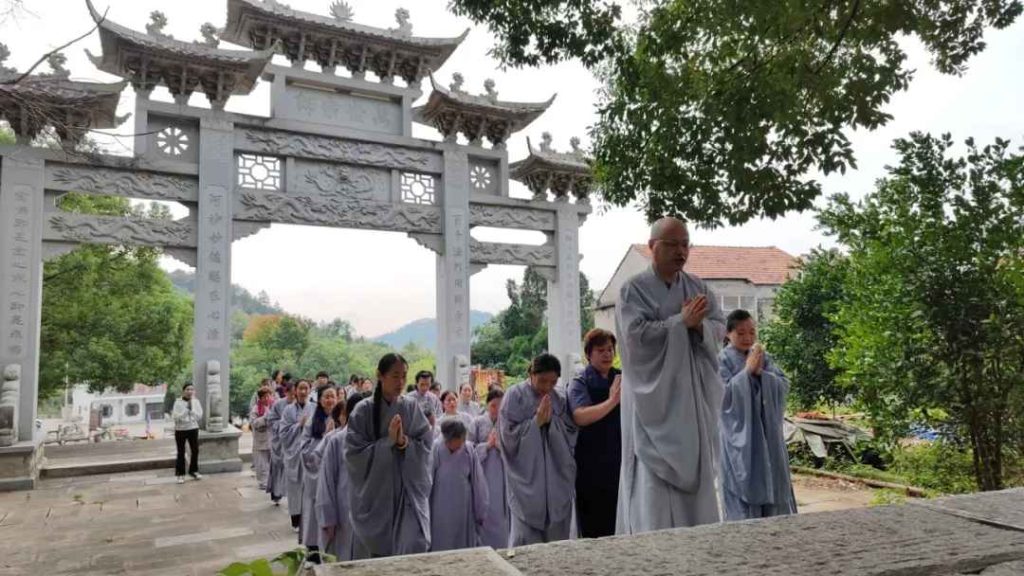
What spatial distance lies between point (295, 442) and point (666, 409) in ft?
16.1

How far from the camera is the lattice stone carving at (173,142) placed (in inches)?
432

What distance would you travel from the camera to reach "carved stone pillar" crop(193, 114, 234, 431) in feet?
34.6

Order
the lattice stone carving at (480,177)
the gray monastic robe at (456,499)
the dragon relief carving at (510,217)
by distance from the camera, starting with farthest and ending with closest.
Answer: the lattice stone carving at (480,177) < the dragon relief carving at (510,217) < the gray monastic robe at (456,499)

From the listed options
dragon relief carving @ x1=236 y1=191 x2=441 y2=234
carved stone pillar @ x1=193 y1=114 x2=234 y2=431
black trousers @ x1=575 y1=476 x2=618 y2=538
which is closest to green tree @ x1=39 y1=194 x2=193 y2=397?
carved stone pillar @ x1=193 y1=114 x2=234 y2=431

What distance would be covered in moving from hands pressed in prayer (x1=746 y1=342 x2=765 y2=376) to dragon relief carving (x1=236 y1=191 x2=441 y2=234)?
9.16 m

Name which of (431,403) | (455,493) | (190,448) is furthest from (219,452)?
(455,493)

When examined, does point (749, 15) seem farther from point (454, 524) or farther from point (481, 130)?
point (481, 130)

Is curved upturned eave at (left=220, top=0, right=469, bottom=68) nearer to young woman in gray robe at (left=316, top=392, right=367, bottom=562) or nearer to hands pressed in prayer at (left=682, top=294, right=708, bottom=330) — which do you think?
young woman in gray robe at (left=316, top=392, right=367, bottom=562)

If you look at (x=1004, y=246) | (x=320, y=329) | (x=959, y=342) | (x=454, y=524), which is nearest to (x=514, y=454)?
(x=454, y=524)

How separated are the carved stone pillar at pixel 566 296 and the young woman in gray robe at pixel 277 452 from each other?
6694 mm

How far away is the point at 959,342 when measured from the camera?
16.7ft

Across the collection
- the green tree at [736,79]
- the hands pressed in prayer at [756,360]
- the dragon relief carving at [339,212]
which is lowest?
the hands pressed in prayer at [756,360]

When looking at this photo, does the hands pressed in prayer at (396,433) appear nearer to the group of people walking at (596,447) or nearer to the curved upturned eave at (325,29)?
the group of people walking at (596,447)

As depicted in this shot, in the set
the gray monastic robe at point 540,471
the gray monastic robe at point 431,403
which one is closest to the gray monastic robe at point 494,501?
the gray monastic robe at point 540,471
